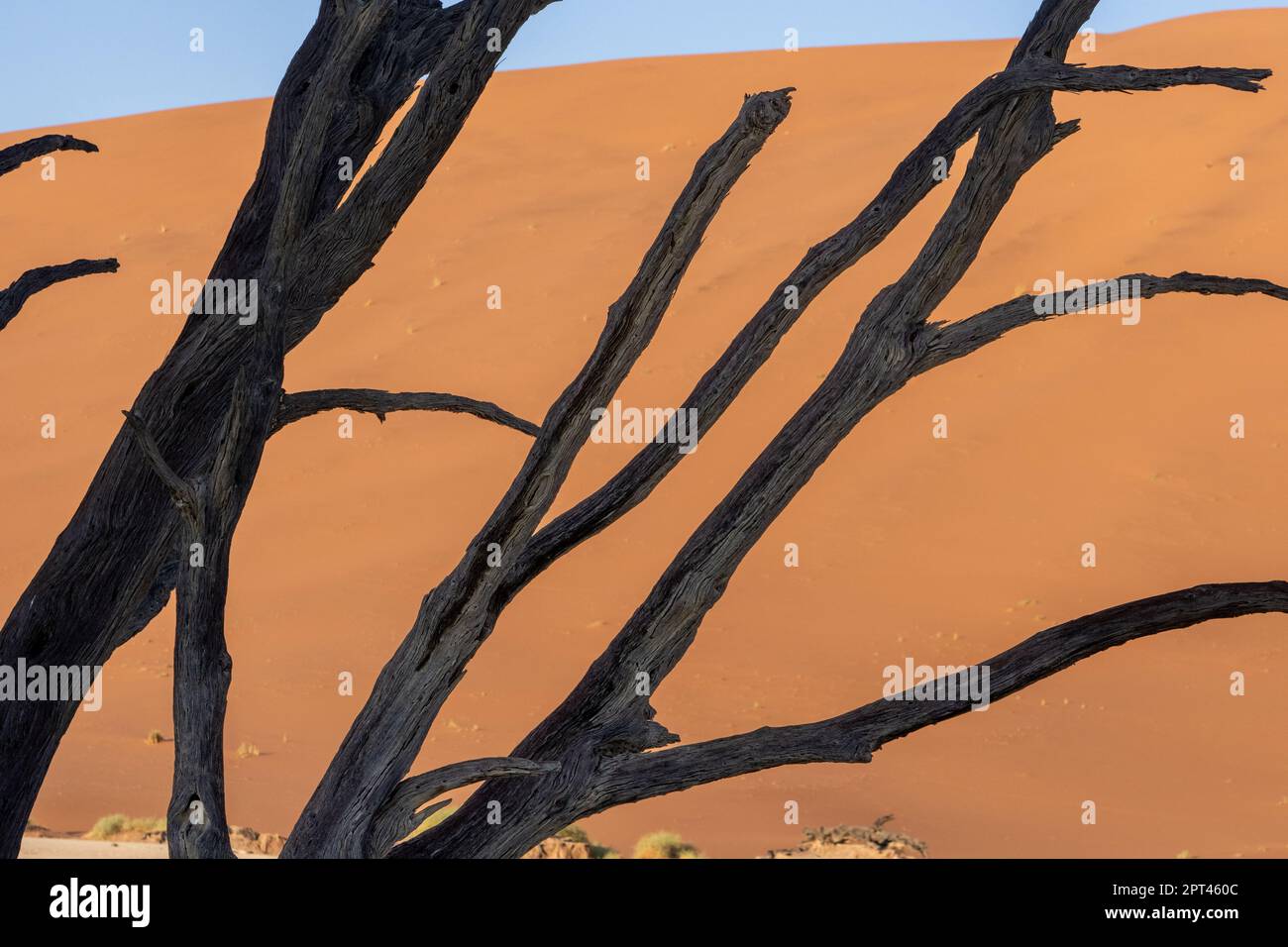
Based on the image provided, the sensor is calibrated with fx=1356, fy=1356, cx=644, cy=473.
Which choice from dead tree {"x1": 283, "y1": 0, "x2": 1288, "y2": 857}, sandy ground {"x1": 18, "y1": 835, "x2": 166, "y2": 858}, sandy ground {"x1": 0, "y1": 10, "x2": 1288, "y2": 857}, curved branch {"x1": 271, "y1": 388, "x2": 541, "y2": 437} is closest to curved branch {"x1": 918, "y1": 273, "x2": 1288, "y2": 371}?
dead tree {"x1": 283, "y1": 0, "x2": 1288, "y2": 857}

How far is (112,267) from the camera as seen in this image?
4.67 metres

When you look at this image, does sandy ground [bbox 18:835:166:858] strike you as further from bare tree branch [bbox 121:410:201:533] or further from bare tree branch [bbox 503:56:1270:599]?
bare tree branch [bbox 503:56:1270:599]

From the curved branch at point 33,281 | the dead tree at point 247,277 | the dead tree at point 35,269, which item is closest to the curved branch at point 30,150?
the dead tree at point 35,269

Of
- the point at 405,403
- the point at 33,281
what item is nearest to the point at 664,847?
the point at 405,403

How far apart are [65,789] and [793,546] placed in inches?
465

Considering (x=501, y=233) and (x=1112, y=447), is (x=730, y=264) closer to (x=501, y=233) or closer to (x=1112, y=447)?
(x=501, y=233)

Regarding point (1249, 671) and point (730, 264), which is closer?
point (1249, 671)

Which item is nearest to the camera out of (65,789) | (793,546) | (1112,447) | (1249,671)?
(65,789)

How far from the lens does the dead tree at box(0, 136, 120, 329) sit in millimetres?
4074

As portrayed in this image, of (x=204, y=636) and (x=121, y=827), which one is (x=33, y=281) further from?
(x=121, y=827)

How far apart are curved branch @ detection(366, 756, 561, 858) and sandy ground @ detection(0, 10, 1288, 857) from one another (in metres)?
10.1

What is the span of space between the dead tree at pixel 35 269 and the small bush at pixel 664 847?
826cm

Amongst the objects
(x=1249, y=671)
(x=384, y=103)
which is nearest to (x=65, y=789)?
(x=384, y=103)

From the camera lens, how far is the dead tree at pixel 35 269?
4074 millimetres
